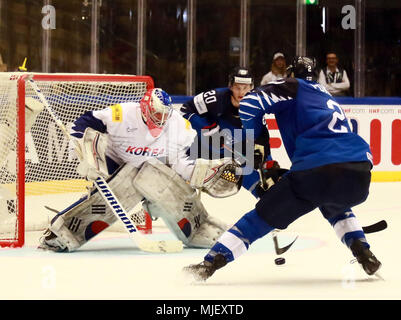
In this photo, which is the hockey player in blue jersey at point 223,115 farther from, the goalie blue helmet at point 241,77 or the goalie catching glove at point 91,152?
the goalie catching glove at point 91,152

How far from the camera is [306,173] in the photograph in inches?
153

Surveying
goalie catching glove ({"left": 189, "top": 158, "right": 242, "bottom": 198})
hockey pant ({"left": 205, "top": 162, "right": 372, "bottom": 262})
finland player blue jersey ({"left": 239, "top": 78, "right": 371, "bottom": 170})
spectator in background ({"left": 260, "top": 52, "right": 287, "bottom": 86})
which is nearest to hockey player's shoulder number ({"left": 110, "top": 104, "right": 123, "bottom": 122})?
goalie catching glove ({"left": 189, "top": 158, "right": 242, "bottom": 198})

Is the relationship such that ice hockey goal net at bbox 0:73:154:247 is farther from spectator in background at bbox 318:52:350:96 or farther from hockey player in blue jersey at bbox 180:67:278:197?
spectator in background at bbox 318:52:350:96

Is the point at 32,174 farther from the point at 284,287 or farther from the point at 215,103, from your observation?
the point at 284,287

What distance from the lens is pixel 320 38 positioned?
421 inches

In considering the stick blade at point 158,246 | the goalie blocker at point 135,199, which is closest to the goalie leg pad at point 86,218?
the goalie blocker at point 135,199

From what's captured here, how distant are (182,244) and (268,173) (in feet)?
3.13

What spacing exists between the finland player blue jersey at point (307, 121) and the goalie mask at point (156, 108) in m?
0.91

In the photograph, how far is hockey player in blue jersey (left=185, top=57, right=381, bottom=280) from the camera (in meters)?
3.88

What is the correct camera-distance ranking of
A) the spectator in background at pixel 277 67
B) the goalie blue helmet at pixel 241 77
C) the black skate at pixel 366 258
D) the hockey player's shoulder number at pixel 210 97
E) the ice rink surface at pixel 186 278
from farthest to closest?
1. the spectator in background at pixel 277 67
2. the hockey player's shoulder number at pixel 210 97
3. the goalie blue helmet at pixel 241 77
4. the black skate at pixel 366 258
5. the ice rink surface at pixel 186 278

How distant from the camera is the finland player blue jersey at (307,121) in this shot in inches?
155

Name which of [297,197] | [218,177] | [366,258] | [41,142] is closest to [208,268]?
[297,197]

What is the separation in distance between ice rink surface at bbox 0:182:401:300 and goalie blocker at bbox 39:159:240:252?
10 centimetres
